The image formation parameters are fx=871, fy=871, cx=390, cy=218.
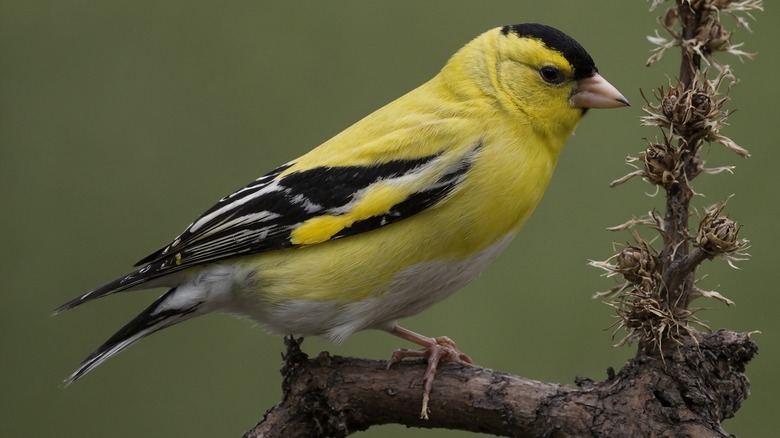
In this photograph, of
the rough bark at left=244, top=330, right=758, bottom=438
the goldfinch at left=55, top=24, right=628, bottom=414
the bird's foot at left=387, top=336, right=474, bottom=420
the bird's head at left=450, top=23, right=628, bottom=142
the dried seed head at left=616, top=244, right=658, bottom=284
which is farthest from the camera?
the bird's head at left=450, top=23, right=628, bottom=142

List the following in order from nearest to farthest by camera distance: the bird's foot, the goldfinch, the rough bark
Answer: the rough bark < the bird's foot < the goldfinch

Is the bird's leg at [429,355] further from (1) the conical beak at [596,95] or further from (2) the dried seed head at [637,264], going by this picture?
(1) the conical beak at [596,95]

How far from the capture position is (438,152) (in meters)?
2.29

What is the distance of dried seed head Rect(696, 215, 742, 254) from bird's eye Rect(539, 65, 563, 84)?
949 mm

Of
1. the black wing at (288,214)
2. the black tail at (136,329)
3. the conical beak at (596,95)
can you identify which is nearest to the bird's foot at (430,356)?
the black wing at (288,214)

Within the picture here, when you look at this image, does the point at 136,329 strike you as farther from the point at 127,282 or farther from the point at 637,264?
the point at 637,264

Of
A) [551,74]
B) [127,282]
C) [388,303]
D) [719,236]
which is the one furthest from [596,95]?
[127,282]

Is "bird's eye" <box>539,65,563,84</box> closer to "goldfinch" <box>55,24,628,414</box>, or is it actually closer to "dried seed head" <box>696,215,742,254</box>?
"goldfinch" <box>55,24,628,414</box>

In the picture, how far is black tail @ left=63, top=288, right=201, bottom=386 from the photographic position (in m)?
2.27

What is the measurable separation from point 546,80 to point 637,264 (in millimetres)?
916

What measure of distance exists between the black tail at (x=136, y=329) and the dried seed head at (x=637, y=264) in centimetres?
118

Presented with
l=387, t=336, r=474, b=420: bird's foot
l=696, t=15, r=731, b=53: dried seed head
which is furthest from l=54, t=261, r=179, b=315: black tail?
l=696, t=15, r=731, b=53: dried seed head

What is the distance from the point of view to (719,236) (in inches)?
58.1

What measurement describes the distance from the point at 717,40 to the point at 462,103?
973 mm
